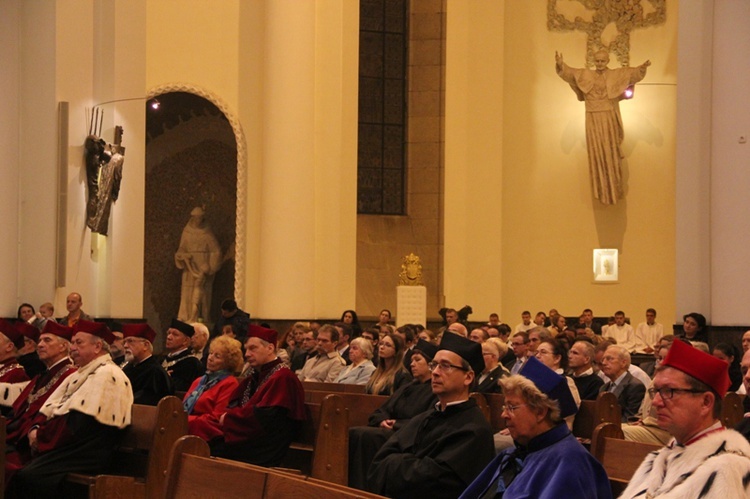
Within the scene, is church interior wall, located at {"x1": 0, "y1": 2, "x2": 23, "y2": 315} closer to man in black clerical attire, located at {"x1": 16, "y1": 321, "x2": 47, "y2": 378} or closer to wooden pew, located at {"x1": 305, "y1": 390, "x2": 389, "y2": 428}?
man in black clerical attire, located at {"x1": 16, "y1": 321, "x2": 47, "y2": 378}

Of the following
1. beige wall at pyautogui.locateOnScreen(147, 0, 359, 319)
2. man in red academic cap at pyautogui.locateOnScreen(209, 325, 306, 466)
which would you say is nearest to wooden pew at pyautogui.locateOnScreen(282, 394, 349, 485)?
man in red academic cap at pyautogui.locateOnScreen(209, 325, 306, 466)

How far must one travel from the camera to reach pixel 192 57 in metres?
20.0

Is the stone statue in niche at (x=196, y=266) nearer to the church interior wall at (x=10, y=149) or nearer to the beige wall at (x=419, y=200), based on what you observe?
the beige wall at (x=419, y=200)

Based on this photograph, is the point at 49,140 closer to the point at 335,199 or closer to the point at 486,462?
the point at 335,199

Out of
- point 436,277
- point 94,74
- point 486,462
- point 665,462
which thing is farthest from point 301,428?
point 436,277

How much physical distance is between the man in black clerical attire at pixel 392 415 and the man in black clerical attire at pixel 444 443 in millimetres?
681

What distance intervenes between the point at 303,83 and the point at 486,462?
14.8m

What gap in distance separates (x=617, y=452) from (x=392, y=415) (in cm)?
242

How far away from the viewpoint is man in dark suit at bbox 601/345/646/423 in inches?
349

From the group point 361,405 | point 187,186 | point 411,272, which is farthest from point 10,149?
point 361,405

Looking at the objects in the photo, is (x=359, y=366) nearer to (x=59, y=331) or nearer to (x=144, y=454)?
(x=59, y=331)

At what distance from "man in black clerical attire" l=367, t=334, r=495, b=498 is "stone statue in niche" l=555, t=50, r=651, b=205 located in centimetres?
1644

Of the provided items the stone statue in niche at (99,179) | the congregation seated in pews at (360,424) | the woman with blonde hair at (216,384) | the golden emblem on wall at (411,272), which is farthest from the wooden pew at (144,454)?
the golden emblem on wall at (411,272)

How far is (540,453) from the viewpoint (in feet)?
14.9
